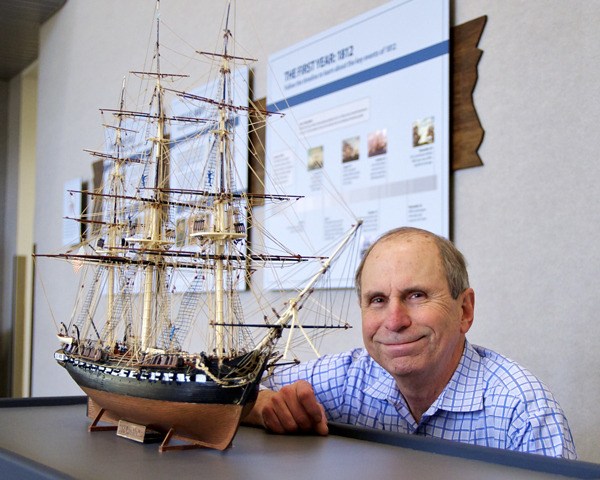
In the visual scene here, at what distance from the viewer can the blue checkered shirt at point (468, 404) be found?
1.30 m

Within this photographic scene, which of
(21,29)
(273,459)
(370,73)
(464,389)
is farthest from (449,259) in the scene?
(21,29)

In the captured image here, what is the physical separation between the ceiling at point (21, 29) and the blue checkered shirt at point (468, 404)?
488 cm

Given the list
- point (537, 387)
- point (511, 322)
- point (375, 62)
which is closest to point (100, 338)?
point (537, 387)

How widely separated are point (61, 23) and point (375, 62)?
3798 mm

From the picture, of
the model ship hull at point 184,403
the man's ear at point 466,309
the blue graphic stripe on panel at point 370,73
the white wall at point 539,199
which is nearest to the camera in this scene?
the model ship hull at point 184,403

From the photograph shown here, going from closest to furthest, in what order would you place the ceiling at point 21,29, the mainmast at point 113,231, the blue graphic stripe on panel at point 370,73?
the mainmast at point 113,231, the blue graphic stripe on panel at point 370,73, the ceiling at point 21,29

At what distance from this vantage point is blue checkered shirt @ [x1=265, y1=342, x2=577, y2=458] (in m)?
1.30

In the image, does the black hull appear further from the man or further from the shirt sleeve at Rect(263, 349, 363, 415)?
the shirt sleeve at Rect(263, 349, 363, 415)

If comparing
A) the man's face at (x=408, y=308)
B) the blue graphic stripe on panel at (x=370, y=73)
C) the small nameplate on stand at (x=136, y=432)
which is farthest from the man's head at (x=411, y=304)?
the blue graphic stripe on panel at (x=370, y=73)

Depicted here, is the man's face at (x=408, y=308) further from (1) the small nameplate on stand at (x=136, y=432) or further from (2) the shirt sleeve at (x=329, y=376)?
(1) the small nameplate on stand at (x=136, y=432)

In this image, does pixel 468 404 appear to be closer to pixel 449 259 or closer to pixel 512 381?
pixel 512 381

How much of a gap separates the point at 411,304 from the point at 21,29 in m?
5.86

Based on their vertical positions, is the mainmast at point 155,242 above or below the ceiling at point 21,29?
below

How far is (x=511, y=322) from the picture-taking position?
2.21 m
